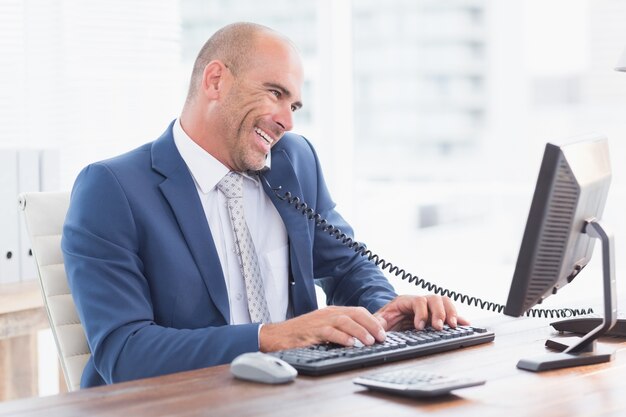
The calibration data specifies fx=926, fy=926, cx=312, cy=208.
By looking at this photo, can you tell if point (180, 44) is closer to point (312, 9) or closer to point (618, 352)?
point (312, 9)

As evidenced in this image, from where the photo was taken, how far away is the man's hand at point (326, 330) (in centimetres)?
150

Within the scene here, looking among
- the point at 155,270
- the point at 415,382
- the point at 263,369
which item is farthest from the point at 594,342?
the point at 155,270

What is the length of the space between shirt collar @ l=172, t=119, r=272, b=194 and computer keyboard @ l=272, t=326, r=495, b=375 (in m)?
0.56

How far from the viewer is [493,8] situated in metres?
14.8

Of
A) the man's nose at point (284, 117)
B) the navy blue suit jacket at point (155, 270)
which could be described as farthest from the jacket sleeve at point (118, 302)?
the man's nose at point (284, 117)

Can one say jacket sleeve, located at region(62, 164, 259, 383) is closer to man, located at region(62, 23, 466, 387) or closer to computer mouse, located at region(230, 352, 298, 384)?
man, located at region(62, 23, 466, 387)

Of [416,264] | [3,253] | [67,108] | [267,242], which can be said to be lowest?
[416,264]

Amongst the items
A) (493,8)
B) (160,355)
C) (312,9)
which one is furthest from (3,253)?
(493,8)

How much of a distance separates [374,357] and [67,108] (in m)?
2.69

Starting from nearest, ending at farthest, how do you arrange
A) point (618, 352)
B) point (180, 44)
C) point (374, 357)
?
point (374, 357)
point (618, 352)
point (180, 44)

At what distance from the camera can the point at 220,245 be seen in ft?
6.37

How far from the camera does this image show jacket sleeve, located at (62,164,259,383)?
1.57 meters

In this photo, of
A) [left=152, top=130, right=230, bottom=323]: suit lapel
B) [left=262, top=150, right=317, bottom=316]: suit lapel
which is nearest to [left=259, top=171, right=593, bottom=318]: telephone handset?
[left=262, top=150, right=317, bottom=316]: suit lapel

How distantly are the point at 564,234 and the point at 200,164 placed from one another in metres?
0.85
